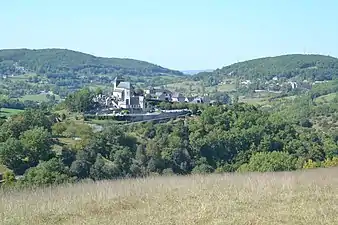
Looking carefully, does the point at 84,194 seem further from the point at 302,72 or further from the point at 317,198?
the point at 302,72

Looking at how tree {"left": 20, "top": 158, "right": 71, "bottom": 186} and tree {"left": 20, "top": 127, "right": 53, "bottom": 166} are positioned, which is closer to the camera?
tree {"left": 20, "top": 158, "right": 71, "bottom": 186}

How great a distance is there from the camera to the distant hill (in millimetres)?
159625

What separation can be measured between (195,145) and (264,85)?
102440mm

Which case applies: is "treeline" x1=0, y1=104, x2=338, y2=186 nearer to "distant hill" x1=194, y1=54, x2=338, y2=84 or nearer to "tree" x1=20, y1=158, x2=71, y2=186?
"tree" x1=20, y1=158, x2=71, y2=186

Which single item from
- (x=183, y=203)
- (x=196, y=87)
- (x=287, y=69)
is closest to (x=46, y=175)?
(x=183, y=203)

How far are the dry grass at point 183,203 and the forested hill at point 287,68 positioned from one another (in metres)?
151

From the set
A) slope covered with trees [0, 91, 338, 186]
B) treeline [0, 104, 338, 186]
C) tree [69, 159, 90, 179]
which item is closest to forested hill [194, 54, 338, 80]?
treeline [0, 104, 338, 186]

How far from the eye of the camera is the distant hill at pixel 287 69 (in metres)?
160

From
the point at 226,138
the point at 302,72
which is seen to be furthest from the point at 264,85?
the point at 226,138

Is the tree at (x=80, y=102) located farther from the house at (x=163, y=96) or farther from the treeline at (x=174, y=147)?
the house at (x=163, y=96)

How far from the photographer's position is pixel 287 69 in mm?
172250

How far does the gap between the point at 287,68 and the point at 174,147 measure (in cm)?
14107

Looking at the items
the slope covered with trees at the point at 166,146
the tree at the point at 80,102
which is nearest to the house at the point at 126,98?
the tree at the point at 80,102

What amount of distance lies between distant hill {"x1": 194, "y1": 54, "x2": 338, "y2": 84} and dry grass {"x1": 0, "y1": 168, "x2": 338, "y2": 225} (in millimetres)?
151083
